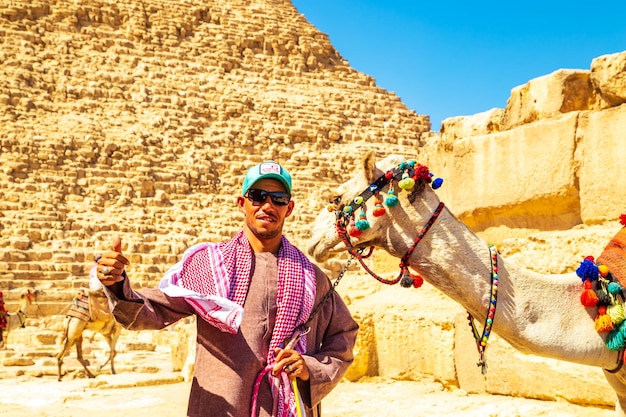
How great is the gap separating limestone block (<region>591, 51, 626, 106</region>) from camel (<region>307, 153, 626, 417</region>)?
69.8 inches

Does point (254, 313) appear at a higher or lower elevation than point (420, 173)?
lower

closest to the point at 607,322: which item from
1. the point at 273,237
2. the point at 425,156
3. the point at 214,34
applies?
the point at 273,237

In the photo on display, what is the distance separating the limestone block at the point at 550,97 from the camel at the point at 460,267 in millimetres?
1875

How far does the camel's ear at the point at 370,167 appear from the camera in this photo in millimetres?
2326

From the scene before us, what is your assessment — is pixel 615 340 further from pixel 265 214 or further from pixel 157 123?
pixel 157 123

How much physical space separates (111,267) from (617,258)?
1.58 m

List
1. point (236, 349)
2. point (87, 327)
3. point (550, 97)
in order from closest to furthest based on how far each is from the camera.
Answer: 1. point (236, 349)
2. point (550, 97)
3. point (87, 327)

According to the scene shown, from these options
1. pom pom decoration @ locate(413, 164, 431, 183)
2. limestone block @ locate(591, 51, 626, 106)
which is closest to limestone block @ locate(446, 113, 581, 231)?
limestone block @ locate(591, 51, 626, 106)

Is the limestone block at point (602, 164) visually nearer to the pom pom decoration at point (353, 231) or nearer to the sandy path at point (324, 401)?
the sandy path at point (324, 401)

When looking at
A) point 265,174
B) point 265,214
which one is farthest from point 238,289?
point 265,174

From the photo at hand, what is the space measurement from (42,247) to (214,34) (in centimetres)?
Answer: 2735

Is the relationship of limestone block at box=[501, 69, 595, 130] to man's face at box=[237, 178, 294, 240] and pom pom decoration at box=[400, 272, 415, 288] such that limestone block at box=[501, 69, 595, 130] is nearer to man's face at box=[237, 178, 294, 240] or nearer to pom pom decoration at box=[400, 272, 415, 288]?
pom pom decoration at box=[400, 272, 415, 288]

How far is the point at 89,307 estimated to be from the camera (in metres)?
9.06

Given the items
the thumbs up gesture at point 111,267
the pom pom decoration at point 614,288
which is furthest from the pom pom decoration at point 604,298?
the thumbs up gesture at point 111,267
